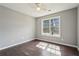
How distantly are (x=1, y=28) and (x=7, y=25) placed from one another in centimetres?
35

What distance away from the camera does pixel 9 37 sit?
3.15m

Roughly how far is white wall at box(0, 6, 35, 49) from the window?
1.39m

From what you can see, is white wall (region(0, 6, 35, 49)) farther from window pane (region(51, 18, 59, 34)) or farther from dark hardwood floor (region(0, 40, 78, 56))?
window pane (region(51, 18, 59, 34))

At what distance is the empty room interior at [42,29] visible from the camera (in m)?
2.58

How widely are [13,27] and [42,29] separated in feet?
8.43

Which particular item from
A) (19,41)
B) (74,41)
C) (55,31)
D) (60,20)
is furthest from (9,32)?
(74,41)

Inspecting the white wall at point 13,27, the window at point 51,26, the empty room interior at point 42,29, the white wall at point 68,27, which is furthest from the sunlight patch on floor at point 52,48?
the white wall at point 13,27

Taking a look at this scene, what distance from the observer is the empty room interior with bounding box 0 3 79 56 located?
2.58 m

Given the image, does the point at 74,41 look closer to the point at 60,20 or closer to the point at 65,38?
the point at 65,38

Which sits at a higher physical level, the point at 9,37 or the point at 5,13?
the point at 5,13

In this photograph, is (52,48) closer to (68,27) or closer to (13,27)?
(68,27)

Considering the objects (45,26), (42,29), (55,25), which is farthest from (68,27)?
(42,29)

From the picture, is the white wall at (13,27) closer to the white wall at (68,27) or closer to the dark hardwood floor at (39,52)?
the dark hardwood floor at (39,52)

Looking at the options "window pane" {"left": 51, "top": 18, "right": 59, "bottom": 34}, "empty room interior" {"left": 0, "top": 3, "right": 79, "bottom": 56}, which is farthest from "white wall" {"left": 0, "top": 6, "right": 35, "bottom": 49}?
"window pane" {"left": 51, "top": 18, "right": 59, "bottom": 34}
